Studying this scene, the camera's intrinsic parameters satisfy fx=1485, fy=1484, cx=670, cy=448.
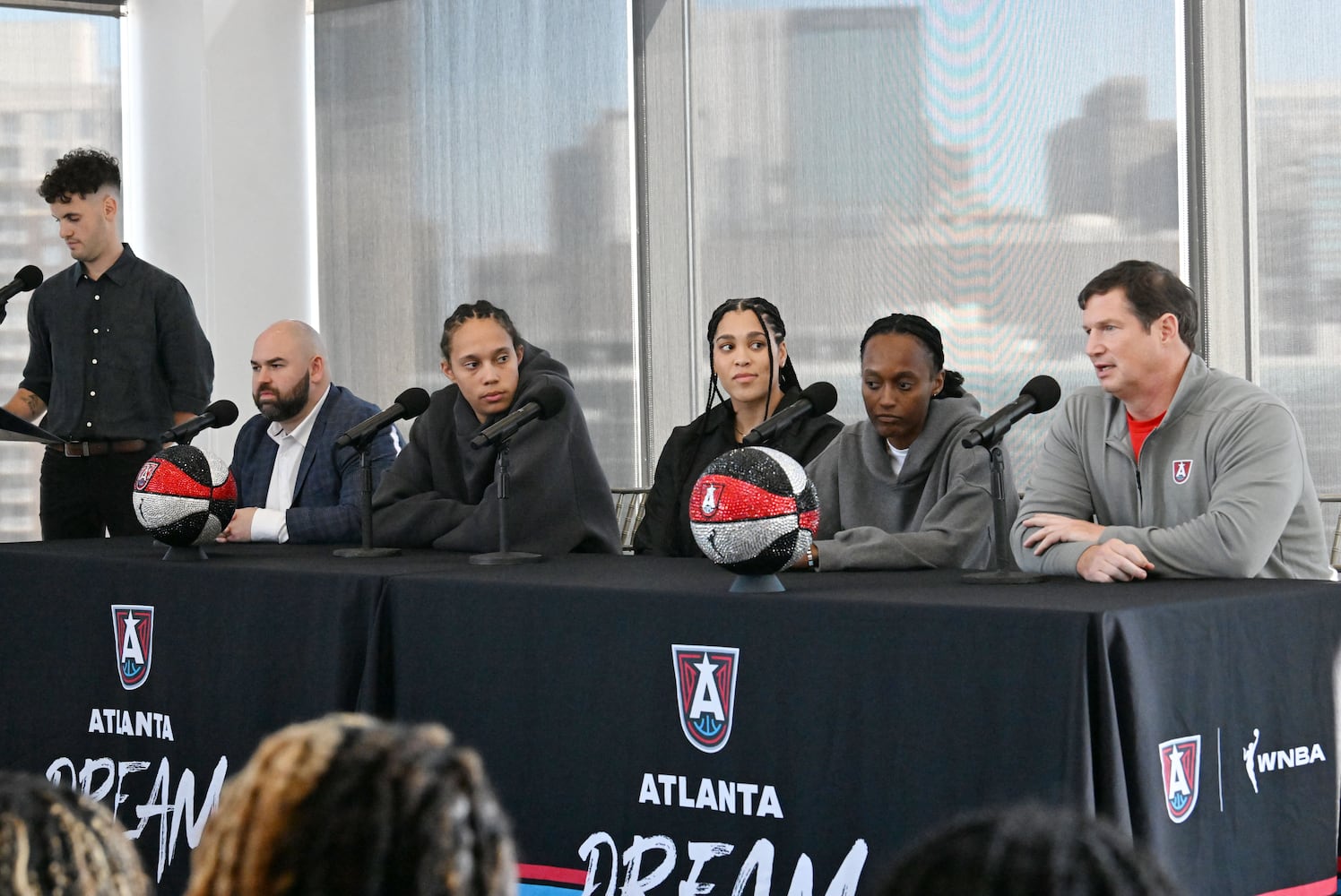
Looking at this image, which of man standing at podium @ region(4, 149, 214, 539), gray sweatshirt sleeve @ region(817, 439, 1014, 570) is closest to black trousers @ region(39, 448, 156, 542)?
man standing at podium @ region(4, 149, 214, 539)

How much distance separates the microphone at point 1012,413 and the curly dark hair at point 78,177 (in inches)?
109

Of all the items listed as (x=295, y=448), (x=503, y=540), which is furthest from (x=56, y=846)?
(x=295, y=448)

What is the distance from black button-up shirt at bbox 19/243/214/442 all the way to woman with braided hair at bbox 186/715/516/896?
370cm

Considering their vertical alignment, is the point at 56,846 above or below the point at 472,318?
below

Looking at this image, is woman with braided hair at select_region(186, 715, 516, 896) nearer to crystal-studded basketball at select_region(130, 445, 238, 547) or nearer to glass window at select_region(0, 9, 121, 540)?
crystal-studded basketball at select_region(130, 445, 238, 547)

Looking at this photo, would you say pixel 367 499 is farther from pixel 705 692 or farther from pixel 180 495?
pixel 705 692

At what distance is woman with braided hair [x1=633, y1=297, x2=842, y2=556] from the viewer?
3164mm

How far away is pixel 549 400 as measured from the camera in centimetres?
283

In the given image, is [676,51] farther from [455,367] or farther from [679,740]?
[679,740]

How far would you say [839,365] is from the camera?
5254 millimetres

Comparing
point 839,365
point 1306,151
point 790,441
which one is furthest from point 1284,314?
point 790,441

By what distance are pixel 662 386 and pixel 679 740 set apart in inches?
145

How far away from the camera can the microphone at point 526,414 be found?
2.67m

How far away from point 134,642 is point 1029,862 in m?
2.50
